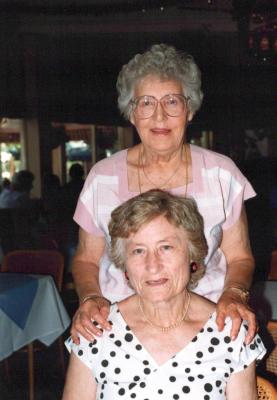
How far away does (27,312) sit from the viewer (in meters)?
3.95

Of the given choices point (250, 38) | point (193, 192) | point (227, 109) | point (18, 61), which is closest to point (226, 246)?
point (193, 192)

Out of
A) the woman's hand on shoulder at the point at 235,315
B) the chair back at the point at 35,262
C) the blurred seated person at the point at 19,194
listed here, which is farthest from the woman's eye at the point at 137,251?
the blurred seated person at the point at 19,194

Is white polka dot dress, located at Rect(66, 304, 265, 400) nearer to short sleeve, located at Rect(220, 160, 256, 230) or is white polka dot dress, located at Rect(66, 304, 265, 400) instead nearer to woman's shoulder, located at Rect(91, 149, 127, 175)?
short sleeve, located at Rect(220, 160, 256, 230)

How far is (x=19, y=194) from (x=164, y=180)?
7.01 meters

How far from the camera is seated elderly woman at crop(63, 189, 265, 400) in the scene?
1.82 metres

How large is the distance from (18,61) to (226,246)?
996 cm

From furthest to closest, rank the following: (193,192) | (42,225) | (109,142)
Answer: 1. (109,142)
2. (42,225)
3. (193,192)

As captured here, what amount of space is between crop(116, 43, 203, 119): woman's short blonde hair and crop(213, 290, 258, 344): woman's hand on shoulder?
0.67 m

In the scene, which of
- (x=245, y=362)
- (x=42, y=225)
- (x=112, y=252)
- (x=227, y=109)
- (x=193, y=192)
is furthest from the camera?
(x=227, y=109)

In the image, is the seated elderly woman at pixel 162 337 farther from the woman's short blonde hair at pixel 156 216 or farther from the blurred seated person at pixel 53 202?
the blurred seated person at pixel 53 202

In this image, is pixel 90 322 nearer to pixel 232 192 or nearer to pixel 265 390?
pixel 265 390

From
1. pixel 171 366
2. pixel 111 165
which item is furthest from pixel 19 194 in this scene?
pixel 171 366

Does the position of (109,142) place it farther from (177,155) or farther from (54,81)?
(177,155)

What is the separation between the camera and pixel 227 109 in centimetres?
1581
